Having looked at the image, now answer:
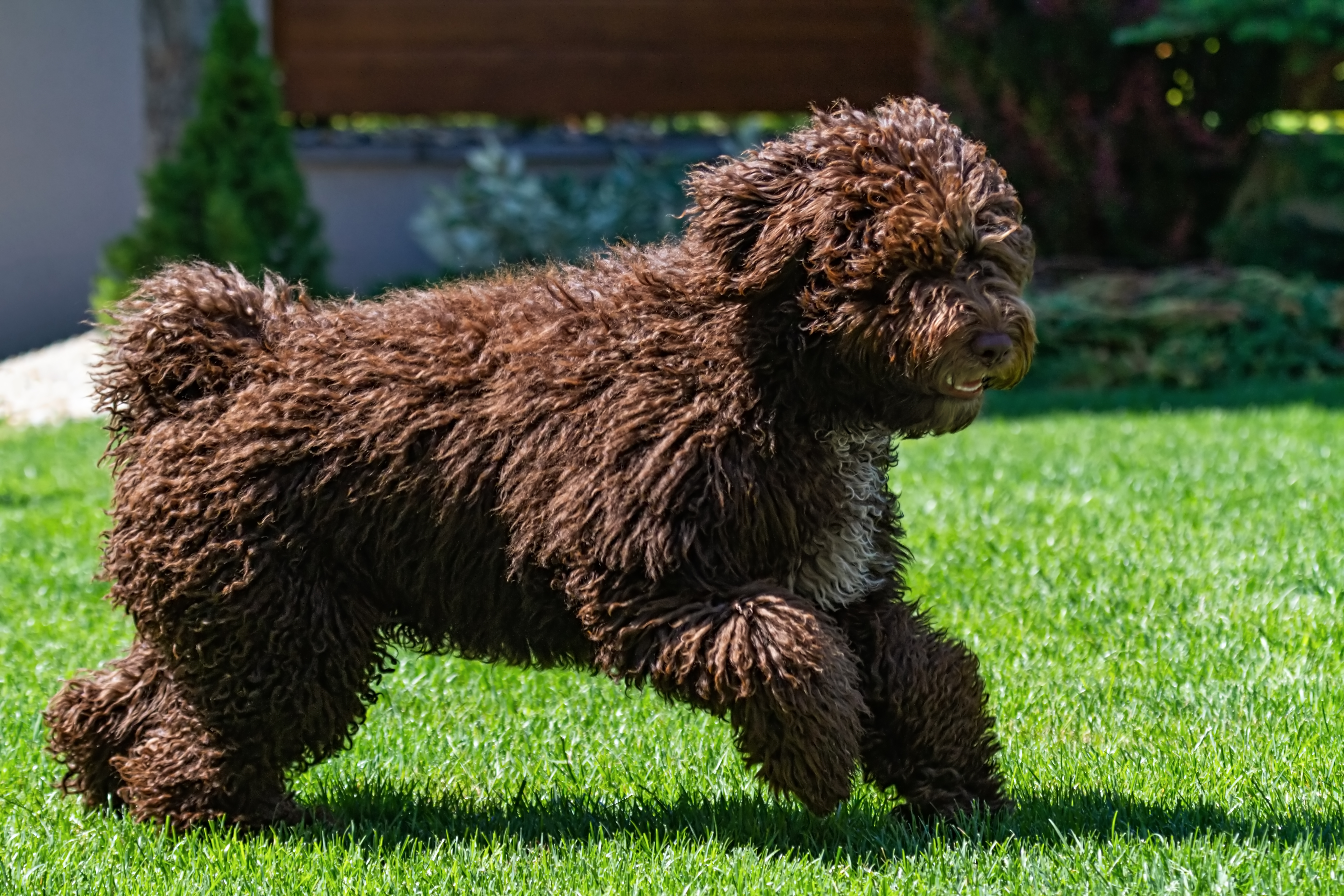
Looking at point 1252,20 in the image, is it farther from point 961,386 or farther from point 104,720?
point 104,720

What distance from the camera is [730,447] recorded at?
3.76 metres

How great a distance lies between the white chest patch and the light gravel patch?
29.2 feet

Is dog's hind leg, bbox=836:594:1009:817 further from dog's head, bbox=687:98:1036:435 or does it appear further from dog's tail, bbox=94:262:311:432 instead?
dog's tail, bbox=94:262:311:432

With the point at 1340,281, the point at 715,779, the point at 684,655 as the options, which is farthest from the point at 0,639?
the point at 1340,281

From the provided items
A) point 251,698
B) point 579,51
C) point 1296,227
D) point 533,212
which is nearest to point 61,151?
point 533,212

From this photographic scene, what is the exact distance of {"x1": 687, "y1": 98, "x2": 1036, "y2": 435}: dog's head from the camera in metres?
3.55

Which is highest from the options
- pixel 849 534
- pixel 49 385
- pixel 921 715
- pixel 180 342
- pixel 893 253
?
pixel 893 253

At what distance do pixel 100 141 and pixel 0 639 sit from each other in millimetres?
9908

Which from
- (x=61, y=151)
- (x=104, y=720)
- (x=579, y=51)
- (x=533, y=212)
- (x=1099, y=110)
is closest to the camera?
(x=104, y=720)

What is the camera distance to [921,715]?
3.94 metres

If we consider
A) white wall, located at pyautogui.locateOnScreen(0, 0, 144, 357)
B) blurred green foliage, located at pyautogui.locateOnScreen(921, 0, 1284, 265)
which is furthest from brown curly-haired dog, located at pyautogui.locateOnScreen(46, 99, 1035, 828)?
white wall, located at pyautogui.locateOnScreen(0, 0, 144, 357)

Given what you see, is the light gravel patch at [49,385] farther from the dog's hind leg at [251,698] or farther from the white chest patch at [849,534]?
the white chest patch at [849,534]

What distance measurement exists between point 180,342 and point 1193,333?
8.78m

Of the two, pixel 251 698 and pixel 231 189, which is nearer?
pixel 251 698
